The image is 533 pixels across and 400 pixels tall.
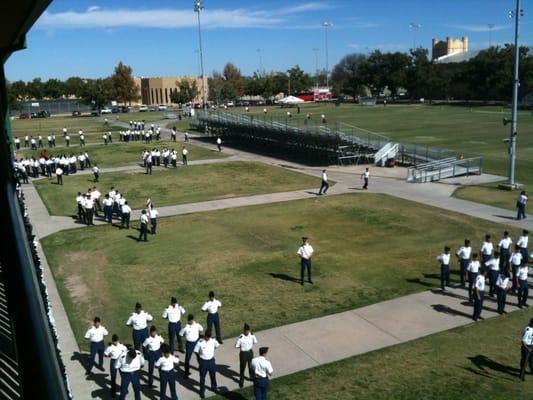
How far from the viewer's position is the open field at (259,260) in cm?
1467

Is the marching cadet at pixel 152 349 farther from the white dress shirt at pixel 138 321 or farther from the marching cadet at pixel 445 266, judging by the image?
the marching cadet at pixel 445 266

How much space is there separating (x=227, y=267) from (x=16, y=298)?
15.2 metres

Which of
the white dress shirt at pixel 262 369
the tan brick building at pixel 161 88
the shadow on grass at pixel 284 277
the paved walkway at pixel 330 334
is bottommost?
the paved walkway at pixel 330 334

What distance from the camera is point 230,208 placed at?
1042 inches

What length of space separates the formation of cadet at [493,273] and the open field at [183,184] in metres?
16.0

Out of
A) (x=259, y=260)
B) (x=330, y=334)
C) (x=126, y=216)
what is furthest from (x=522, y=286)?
(x=126, y=216)

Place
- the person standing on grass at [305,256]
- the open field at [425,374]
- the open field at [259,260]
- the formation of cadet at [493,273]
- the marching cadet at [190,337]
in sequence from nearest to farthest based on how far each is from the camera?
the open field at [425,374] → the marching cadet at [190,337] → the formation of cadet at [493,273] → the open field at [259,260] → the person standing on grass at [305,256]

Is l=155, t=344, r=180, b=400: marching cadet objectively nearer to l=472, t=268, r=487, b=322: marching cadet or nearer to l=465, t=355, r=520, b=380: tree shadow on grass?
l=465, t=355, r=520, b=380: tree shadow on grass

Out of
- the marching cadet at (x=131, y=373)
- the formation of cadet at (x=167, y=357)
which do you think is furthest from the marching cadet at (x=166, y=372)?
the marching cadet at (x=131, y=373)

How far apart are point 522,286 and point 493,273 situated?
3.09 feet

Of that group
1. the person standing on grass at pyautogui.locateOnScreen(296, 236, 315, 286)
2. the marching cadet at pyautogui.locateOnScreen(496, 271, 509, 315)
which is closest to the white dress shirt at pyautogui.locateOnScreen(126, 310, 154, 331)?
the person standing on grass at pyautogui.locateOnScreen(296, 236, 315, 286)

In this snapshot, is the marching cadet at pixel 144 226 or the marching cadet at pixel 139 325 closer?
the marching cadet at pixel 139 325

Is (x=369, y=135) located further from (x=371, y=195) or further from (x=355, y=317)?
(x=355, y=317)

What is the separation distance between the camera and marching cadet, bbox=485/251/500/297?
14.5 meters
